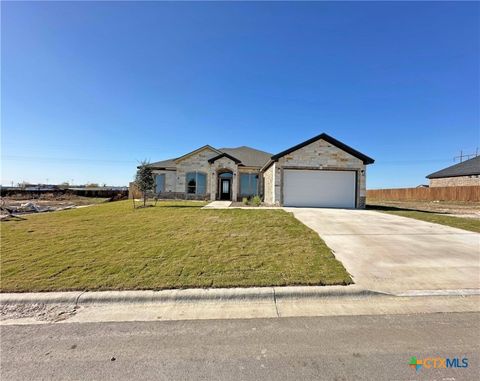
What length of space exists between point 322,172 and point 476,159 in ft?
108

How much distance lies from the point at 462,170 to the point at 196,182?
3689cm

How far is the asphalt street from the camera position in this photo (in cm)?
237

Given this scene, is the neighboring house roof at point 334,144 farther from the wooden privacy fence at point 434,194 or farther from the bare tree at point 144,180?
the wooden privacy fence at point 434,194

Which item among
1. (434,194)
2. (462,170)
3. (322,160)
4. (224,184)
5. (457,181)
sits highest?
(462,170)

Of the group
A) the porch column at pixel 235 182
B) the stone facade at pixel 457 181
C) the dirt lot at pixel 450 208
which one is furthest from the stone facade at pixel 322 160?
the stone facade at pixel 457 181

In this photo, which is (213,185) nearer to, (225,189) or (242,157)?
(225,189)

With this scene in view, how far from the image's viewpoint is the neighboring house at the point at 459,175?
30059 millimetres

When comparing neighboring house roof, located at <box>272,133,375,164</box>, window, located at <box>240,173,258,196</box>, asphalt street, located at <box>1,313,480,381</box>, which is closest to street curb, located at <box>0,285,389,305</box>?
asphalt street, located at <box>1,313,480,381</box>

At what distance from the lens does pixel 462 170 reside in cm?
3275

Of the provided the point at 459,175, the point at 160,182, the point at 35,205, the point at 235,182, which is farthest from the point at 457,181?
the point at 35,205

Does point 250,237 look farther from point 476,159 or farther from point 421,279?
point 476,159

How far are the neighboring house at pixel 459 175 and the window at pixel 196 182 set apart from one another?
3386 cm

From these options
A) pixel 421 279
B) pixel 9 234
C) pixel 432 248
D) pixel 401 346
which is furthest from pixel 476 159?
pixel 9 234

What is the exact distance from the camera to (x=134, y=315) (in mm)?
3465
